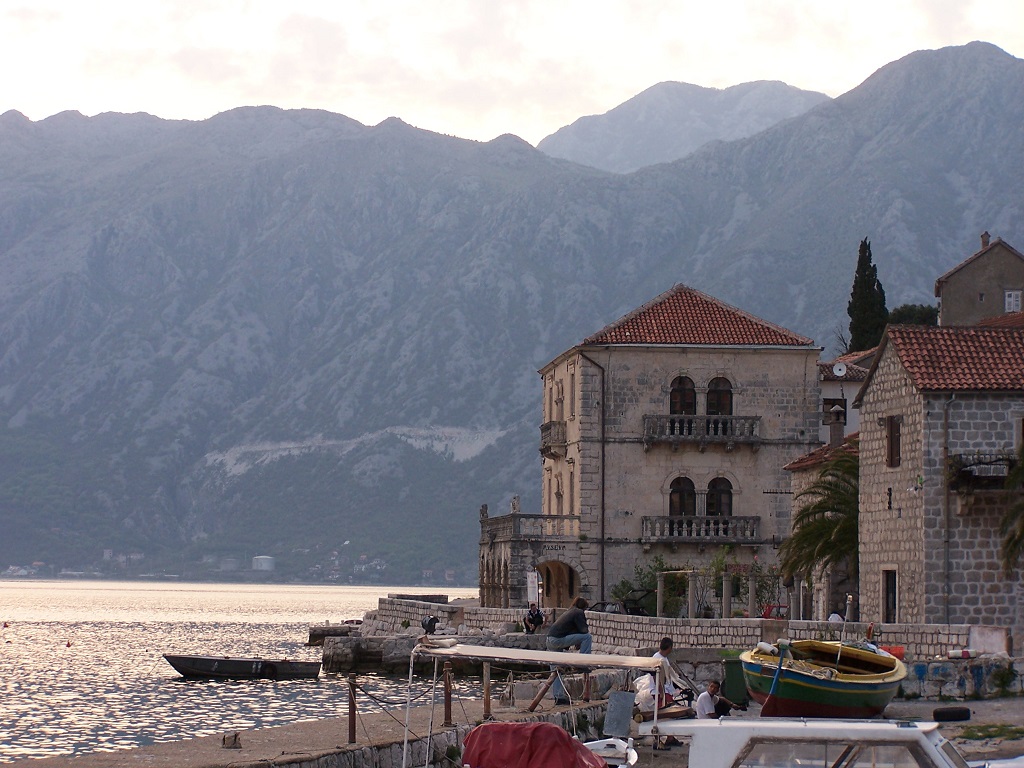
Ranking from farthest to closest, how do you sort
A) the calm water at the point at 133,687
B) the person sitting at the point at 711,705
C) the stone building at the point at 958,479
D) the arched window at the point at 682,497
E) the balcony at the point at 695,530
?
the arched window at the point at 682,497, the balcony at the point at 695,530, the calm water at the point at 133,687, the stone building at the point at 958,479, the person sitting at the point at 711,705

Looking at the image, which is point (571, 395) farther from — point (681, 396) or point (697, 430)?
point (697, 430)

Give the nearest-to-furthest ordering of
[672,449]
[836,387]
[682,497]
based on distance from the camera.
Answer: [672,449]
[682,497]
[836,387]

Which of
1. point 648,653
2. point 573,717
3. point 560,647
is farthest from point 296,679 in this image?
point 573,717

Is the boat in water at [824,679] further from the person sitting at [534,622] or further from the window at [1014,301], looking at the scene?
the window at [1014,301]

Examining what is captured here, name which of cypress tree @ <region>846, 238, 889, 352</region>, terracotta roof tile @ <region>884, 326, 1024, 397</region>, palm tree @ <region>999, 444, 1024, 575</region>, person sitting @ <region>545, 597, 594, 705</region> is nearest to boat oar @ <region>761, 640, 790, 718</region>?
person sitting @ <region>545, 597, 594, 705</region>

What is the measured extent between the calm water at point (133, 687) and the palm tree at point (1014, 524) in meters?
16.0

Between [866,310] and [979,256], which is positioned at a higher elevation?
Answer: [979,256]

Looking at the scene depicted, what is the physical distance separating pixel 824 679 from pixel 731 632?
12.4 meters

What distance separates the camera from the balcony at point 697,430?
6050 centimetres

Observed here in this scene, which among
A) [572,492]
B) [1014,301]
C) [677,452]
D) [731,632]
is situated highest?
[1014,301]

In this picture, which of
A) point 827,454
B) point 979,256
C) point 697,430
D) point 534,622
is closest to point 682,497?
point 697,430

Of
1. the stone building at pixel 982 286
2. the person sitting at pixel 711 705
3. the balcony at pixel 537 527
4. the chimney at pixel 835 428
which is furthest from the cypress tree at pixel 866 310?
the person sitting at pixel 711 705

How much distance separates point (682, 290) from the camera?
210ft

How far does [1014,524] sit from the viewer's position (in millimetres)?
37750
